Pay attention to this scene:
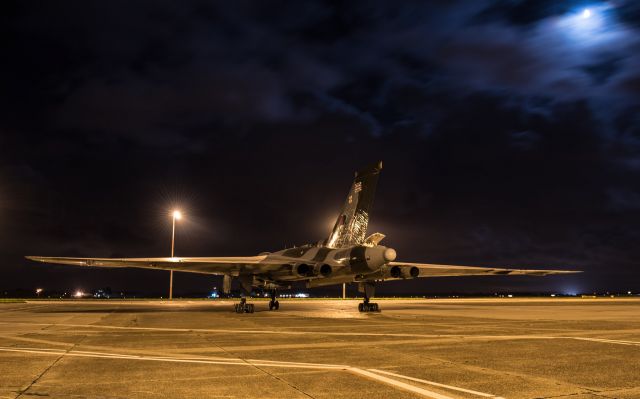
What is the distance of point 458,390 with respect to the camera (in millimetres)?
6094

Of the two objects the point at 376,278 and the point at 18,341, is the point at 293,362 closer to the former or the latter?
the point at 18,341

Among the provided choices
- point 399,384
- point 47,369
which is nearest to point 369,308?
point 47,369

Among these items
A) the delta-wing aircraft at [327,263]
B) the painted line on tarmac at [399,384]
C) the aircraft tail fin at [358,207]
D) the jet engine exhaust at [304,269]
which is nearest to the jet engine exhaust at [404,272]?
the delta-wing aircraft at [327,263]

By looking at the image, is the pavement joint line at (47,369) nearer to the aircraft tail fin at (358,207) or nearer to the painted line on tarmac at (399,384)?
the painted line on tarmac at (399,384)

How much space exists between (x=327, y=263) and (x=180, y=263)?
7605 mm

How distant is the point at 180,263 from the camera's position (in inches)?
1021

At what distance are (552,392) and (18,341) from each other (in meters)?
11.3

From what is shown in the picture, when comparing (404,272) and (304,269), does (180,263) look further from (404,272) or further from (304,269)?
(404,272)

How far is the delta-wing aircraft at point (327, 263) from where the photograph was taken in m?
23.3

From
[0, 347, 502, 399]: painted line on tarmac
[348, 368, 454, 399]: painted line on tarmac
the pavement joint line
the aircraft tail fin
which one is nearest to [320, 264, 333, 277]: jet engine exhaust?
the aircraft tail fin

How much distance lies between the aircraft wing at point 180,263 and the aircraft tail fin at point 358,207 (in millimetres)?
3684

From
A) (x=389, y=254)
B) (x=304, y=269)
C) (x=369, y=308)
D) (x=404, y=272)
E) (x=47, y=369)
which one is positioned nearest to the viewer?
(x=47, y=369)

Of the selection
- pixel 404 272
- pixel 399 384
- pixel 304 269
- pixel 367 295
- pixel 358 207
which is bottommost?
pixel 399 384

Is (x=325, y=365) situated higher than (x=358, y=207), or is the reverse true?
(x=358, y=207)
